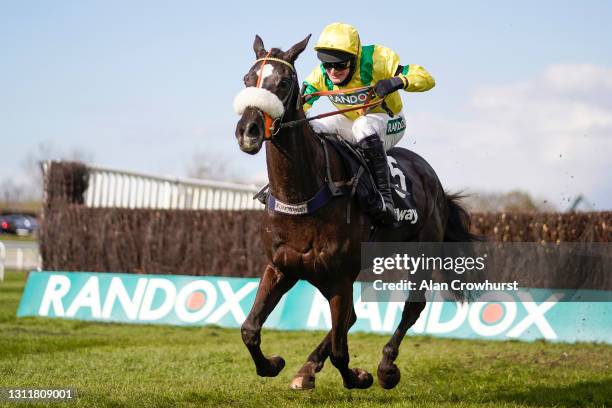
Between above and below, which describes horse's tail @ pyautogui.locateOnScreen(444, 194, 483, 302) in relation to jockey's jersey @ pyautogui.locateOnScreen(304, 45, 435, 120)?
below

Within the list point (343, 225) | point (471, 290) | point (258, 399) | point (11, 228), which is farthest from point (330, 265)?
point (11, 228)

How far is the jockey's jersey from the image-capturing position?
630 centimetres

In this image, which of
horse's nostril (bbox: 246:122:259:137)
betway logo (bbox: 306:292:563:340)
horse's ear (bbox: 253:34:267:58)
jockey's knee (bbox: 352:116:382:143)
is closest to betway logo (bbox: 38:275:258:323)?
betway logo (bbox: 306:292:563:340)

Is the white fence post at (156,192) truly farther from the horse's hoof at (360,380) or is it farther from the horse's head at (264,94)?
the horse's head at (264,94)

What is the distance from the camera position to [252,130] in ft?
16.1

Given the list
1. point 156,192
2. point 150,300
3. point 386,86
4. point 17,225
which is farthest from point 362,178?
point 17,225

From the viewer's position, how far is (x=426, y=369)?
829 centimetres

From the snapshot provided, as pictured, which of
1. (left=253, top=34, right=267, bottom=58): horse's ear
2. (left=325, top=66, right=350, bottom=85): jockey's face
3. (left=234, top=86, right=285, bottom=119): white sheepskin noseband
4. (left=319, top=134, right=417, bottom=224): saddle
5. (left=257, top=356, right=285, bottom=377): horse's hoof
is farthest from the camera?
(left=325, top=66, right=350, bottom=85): jockey's face

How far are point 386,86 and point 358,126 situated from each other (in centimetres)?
39

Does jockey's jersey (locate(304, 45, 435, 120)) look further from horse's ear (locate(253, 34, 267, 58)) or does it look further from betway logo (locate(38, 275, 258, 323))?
betway logo (locate(38, 275, 258, 323))

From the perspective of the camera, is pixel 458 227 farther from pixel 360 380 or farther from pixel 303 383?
pixel 303 383

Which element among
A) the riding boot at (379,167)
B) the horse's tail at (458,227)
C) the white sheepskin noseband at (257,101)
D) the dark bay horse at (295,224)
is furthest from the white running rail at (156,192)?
the white sheepskin noseband at (257,101)

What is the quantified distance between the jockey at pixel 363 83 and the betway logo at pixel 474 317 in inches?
189

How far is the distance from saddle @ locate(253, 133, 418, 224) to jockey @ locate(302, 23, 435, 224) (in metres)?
0.11
